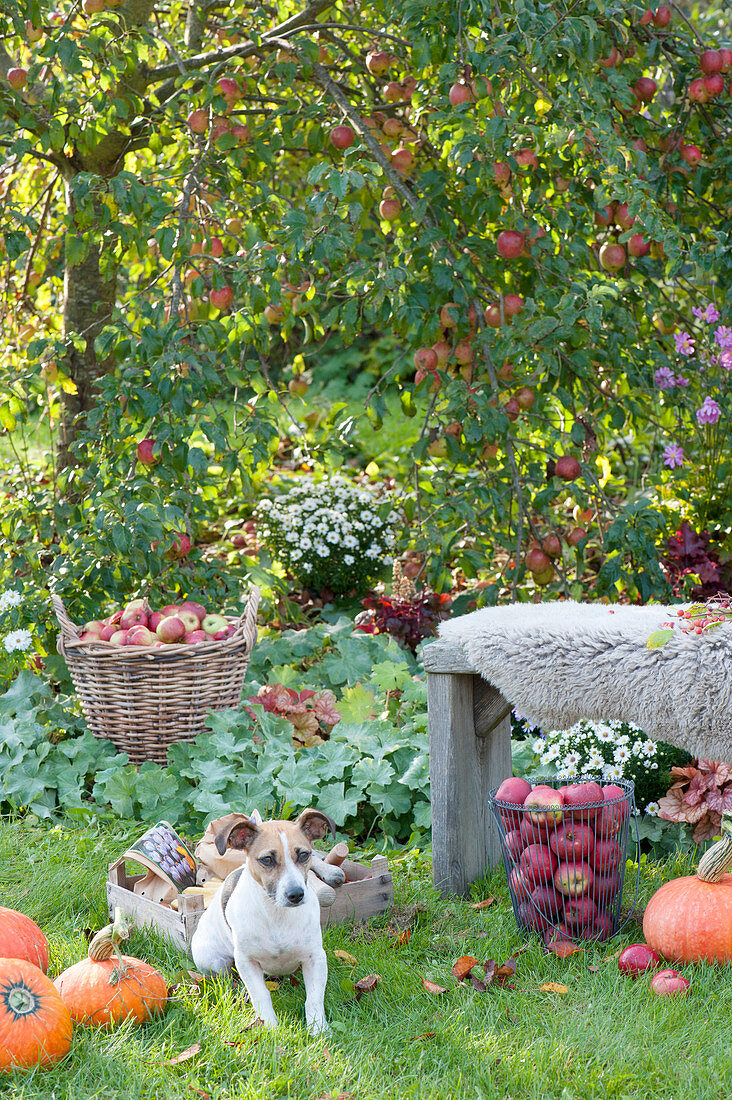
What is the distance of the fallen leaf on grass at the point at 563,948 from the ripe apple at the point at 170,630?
1.49 m

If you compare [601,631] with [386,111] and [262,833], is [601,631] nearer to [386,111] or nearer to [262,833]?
[262,833]

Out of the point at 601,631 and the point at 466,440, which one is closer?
the point at 601,631

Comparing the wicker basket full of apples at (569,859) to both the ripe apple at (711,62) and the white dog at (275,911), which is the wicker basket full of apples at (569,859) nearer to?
the white dog at (275,911)

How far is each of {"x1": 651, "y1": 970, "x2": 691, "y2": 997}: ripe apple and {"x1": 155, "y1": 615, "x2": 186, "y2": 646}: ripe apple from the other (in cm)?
172

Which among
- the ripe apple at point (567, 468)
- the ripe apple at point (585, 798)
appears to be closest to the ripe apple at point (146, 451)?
the ripe apple at point (567, 468)

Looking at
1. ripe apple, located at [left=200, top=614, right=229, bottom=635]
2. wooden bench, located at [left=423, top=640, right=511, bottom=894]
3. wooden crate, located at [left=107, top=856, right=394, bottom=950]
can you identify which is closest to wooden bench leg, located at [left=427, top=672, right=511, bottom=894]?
wooden bench, located at [left=423, top=640, right=511, bottom=894]

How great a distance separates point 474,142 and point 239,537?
2.75m

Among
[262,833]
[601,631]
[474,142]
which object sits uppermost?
[474,142]

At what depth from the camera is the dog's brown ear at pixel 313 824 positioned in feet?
6.21

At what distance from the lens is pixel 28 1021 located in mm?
1696

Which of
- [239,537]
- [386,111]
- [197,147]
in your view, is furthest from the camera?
[239,537]

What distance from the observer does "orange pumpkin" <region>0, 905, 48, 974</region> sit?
1.92m

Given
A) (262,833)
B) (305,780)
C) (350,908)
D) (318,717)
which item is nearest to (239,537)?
(318,717)

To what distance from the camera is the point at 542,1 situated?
10.6 ft
